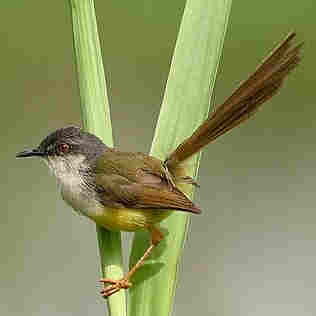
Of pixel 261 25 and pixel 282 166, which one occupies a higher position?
pixel 261 25

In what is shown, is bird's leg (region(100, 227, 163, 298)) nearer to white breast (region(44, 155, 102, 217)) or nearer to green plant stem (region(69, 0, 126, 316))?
green plant stem (region(69, 0, 126, 316))

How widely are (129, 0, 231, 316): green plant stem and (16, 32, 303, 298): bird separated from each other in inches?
1.7

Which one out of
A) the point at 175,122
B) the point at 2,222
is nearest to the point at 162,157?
the point at 175,122

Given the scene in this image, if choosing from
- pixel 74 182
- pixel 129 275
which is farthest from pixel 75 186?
pixel 129 275

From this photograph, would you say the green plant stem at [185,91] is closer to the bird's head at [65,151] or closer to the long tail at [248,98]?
the long tail at [248,98]

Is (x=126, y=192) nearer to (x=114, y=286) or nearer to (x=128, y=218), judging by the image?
(x=128, y=218)

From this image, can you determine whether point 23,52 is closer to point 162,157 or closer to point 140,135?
point 140,135

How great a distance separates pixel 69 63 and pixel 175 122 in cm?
143

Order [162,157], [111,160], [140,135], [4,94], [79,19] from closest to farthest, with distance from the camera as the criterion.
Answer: [79,19] < [162,157] < [111,160] < [140,135] < [4,94]

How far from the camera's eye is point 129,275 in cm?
71

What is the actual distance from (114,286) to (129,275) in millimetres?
20

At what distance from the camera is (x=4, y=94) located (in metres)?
2.08

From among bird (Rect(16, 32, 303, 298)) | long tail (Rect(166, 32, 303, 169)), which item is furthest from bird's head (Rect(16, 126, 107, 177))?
long tail (Rect(166, 32, 303, 169))

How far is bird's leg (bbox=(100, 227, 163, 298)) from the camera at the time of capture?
668 millimetres
